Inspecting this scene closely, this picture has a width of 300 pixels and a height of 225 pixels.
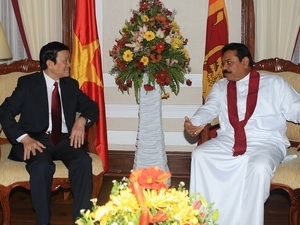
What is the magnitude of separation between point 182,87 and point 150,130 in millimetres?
806

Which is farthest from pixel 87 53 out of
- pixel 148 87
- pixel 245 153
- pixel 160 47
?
pixel 245 153

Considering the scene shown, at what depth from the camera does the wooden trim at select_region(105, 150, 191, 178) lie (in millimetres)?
5617

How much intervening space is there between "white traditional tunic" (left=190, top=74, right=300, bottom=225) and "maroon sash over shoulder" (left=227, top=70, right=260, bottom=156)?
3 centimetres

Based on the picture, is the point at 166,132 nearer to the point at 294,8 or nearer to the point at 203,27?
the point at 203,27

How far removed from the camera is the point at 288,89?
164 inches

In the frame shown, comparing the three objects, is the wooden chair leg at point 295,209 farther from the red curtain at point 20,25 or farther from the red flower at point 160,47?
the red curtain at point 20,25

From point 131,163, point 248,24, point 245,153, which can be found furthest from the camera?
point 131,163

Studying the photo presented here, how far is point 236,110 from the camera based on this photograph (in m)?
4.25

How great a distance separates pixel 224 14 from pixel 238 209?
2.02 meters

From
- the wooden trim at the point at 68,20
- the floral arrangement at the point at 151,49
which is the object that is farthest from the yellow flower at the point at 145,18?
the wooden trim at the point at 68,20

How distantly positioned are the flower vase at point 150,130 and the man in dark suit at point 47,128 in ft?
2.37

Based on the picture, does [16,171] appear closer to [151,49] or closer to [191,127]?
[191,127]

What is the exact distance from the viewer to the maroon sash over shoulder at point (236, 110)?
160 inches

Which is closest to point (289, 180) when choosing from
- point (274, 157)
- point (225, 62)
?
point (274, 157)
